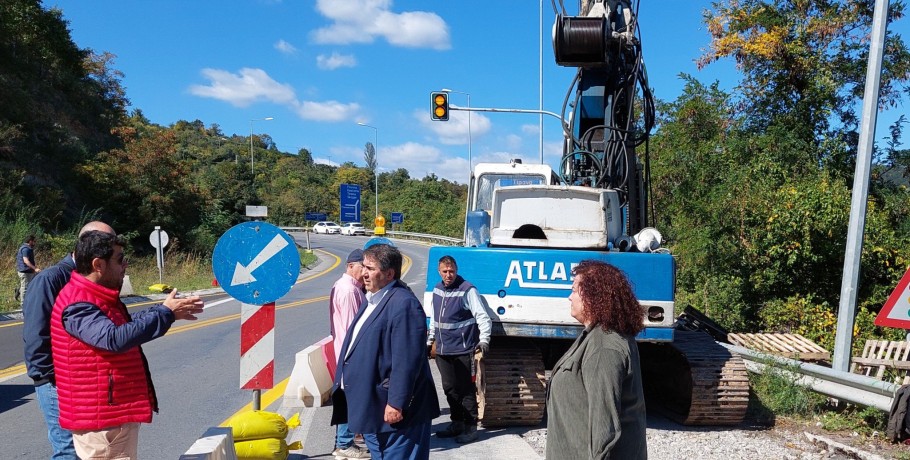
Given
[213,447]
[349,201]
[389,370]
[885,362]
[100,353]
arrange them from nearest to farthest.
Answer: [100,353] < [213,447] < [389,370] < [885,362] < [349,201]

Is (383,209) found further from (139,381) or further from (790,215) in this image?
(139,381)

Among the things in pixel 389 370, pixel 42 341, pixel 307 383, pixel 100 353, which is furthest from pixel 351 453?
pixel 100 353

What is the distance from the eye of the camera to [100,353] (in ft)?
11.2

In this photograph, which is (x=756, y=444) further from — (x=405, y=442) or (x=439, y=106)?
(x=439, y=106)

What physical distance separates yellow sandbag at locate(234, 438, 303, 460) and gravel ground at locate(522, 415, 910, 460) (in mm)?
2203

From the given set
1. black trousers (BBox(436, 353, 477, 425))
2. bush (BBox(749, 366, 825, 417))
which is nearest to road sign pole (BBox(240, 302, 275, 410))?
black trousers (BBox(436, 353, 477, 425))

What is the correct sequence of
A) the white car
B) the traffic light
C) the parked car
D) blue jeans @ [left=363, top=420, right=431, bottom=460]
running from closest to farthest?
blue jeans @ [left=363, top=420, right=431, bottom=460]
the traffic light
the parked car
the white car

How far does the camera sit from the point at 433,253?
6988 millimetres

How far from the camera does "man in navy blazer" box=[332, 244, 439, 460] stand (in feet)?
13.1

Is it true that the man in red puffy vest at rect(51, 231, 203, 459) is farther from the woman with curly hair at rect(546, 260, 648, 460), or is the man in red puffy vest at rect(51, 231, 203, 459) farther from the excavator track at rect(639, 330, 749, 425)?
the excavator track at rect(639, 330, 749, 425)

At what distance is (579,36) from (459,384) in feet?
14.5

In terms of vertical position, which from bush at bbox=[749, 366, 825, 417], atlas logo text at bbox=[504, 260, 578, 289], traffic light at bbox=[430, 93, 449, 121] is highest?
traffic light at bbox=[430, 93, 449, 121]

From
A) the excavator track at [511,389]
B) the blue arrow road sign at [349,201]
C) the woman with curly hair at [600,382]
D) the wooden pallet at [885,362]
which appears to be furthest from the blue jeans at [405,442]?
the blue arrow road sign at [349,201]

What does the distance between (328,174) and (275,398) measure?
92827mm
